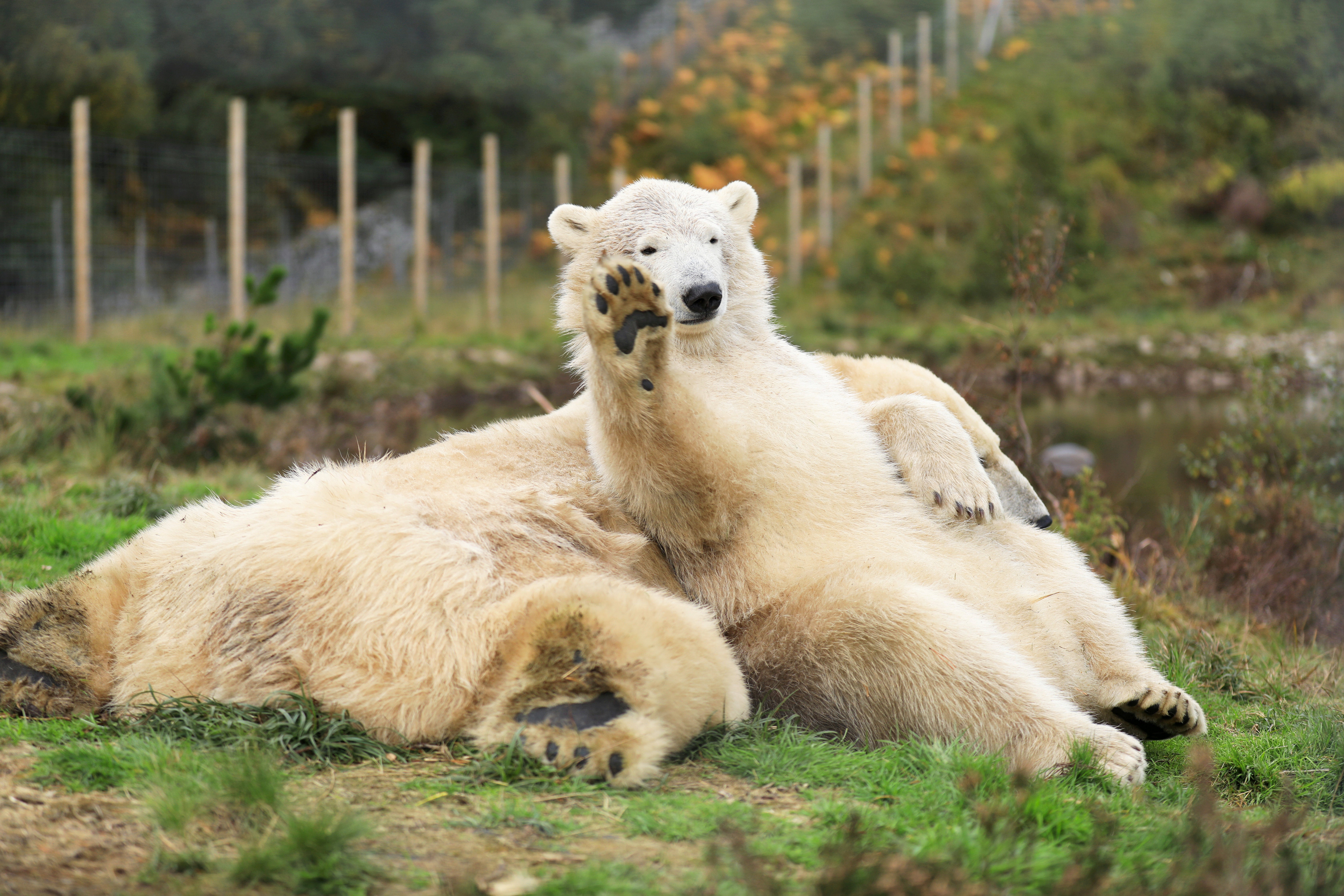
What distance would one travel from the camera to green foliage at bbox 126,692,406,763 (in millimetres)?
2861

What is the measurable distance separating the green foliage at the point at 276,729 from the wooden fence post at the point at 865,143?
24.1m

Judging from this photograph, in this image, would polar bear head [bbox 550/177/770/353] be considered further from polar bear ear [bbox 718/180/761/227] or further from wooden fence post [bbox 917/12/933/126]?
wooden fence post [bbox 917/12/933/126]

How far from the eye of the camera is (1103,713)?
3.56 meters

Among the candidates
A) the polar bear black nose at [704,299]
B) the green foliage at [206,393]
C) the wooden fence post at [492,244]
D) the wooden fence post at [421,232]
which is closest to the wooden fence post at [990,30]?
the wooden fence post at [492,244]

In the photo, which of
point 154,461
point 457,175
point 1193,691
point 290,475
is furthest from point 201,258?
point 1193,691

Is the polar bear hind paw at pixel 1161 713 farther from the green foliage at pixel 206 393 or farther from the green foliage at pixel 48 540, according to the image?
the green foliage at pixel 206 393

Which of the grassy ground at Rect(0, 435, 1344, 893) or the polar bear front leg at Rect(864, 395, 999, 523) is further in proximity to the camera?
the polar bear front leg at Rect(864, 395, 999, 523)

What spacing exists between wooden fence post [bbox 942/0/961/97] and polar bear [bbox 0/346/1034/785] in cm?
2952

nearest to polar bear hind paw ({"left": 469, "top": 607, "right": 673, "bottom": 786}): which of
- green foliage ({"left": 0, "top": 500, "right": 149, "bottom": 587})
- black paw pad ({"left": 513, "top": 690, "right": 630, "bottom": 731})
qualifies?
black paw pad ({"left": 513, "top": 690, "right": 630, "bottom": 731})

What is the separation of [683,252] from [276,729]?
6.38 ft

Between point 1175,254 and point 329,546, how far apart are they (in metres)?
24.7

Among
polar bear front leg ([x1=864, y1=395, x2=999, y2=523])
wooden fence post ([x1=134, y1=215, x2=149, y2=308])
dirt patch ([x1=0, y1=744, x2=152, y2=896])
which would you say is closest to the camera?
dirt patch ([x1=0, y1=744, x2=152, y2=896])

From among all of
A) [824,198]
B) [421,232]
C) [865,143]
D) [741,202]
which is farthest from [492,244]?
[741,202]

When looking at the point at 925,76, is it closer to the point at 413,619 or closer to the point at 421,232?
the point at 421,232
